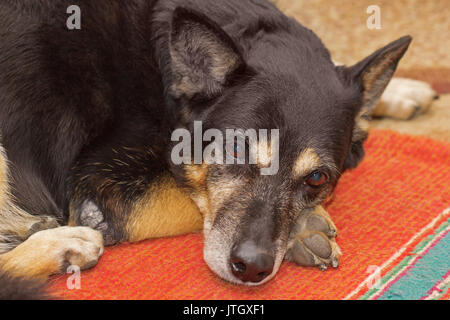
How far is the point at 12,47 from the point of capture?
8.02ft

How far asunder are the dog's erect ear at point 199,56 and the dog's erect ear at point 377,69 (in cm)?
63

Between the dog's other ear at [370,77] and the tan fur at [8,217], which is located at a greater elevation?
the dog's other ear at [370,77]

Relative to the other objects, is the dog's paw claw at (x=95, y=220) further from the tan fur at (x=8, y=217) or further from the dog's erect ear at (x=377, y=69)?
the dog's erect ear at (x=377, y=69)

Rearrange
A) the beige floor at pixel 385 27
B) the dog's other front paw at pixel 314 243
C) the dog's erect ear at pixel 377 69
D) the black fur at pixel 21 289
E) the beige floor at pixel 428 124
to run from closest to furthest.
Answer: the black fur at pixel 21 289 → the dog's other front paw at pixel 314 243 → the dog's erect ear at pixel 377 69 → the beige floor at pixel 428 124 → the beige floor at pixel 385 27

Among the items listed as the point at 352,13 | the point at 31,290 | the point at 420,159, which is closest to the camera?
the point at 31,290

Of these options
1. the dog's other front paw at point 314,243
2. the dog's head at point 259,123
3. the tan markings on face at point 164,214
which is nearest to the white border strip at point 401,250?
the dog's other front paw at point 314,243

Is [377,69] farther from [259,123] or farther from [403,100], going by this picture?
[403,100]

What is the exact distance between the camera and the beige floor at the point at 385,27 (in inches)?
199

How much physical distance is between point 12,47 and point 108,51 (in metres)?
0.44

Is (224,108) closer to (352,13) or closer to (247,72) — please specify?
(247,72)

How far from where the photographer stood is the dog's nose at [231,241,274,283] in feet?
6.81

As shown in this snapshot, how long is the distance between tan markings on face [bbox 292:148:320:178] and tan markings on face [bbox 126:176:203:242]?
1.90ft

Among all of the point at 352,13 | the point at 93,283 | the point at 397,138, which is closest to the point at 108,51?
the point at 93,283

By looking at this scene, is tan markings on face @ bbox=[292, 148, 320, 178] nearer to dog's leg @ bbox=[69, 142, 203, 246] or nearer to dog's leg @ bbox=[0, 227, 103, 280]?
dog's leg @ bbox=[69, 142, 203, 246]
